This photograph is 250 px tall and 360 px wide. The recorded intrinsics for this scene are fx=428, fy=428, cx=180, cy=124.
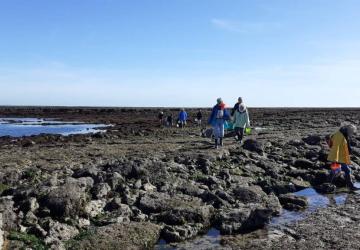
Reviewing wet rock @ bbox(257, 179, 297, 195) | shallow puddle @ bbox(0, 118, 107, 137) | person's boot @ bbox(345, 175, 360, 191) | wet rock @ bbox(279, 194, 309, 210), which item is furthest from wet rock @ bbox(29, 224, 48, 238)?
shallow puddle @ bbox(0, 118, 107, 137)

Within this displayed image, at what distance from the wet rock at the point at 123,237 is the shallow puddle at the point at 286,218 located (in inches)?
10.9

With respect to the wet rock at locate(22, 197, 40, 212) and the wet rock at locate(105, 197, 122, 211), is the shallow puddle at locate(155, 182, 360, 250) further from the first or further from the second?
the wet rock at locate(22, 197, 40, 212)

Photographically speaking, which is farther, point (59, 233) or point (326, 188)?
point (326, 188)

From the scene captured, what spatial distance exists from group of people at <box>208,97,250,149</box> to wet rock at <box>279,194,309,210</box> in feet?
21.8

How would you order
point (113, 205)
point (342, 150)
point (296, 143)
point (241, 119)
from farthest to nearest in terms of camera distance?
point (296, 143) < point (241, 119) < point (342, 150) < point (113, 205)

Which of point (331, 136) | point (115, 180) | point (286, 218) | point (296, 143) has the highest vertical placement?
point (331, 136)

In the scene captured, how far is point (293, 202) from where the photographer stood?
12.2 meters

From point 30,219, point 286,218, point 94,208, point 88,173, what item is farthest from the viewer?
point 88,173

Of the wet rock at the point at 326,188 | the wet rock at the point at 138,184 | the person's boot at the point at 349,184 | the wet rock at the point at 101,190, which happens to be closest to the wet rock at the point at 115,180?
the wet rock at the point at 101,190

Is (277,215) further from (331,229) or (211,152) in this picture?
(211,152)

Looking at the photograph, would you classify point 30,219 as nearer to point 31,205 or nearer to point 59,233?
point 31,205

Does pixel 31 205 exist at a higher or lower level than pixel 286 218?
higher

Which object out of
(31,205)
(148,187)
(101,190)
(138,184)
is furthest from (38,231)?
(148,187)

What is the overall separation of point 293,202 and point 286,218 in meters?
1.38
